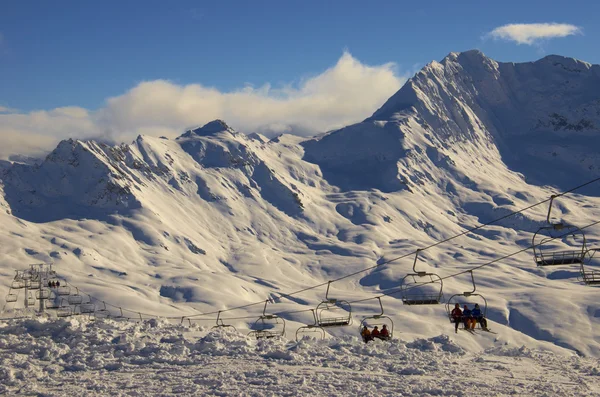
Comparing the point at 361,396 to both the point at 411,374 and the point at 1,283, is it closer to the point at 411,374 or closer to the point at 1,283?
the point at 411,374

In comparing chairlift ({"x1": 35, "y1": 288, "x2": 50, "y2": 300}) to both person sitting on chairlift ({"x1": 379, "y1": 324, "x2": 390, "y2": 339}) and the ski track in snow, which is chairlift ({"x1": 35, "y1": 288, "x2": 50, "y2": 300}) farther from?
person sitting on chairlift ({"x1": 379, "y1": 324, "x2": 390, "y2": 339})

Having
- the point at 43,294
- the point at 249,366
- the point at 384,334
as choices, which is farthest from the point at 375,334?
the point at 43,294

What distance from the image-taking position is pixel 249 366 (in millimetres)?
43812

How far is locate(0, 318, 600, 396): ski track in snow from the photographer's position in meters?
38.6

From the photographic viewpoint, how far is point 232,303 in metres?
194

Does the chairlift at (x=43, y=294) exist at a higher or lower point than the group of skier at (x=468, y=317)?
lower

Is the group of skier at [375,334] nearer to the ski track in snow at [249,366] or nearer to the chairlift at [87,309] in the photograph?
the ski track in snow at [249,366]

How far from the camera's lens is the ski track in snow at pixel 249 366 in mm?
38562

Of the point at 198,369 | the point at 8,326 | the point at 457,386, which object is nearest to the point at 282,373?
the point at 198,369

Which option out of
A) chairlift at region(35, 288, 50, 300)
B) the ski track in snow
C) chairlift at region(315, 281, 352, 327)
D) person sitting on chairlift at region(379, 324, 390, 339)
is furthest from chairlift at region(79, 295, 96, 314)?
person sitting on chairlift at region(379, 324, 390, 339)

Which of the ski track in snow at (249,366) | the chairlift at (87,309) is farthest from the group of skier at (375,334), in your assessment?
the chairlift at (87,309)

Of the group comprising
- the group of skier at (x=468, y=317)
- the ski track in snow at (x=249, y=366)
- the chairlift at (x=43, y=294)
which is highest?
the group of skier at (x=468, y=317)

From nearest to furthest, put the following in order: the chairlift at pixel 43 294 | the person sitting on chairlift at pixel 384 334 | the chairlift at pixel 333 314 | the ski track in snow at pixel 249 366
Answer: the chairlift at pixel 333 314 → the ski track in snow at pixel 249 366 → the person sitting on chairlift at pixel 384 334 → the chairlift at pixel 43 294

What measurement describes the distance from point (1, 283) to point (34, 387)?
13861 centimetres
